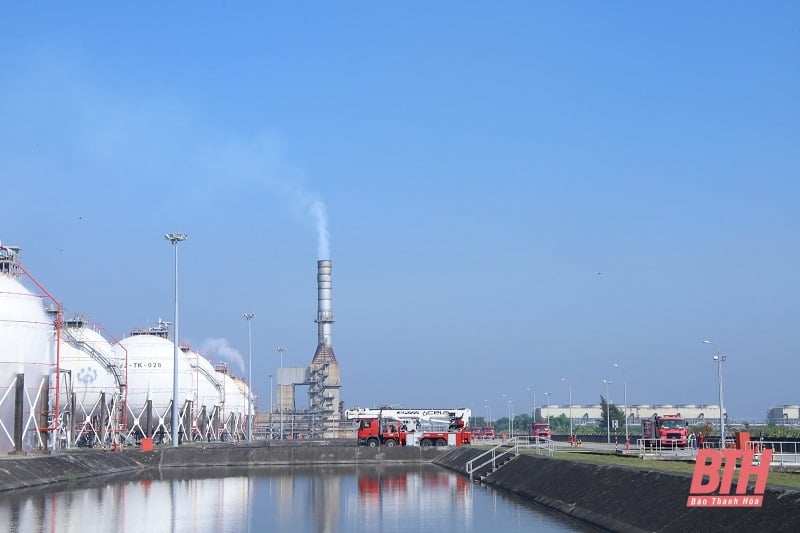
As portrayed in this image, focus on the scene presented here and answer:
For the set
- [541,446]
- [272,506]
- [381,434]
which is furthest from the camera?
[381,434]

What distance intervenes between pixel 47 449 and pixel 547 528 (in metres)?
41.8

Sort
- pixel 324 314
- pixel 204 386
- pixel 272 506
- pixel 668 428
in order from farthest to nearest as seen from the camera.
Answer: pixel 324 314 → pixel 204 386 → pixel 668 428 → pixel 272 506

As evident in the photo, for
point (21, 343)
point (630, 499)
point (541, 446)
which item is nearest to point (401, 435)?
point (541, 446)

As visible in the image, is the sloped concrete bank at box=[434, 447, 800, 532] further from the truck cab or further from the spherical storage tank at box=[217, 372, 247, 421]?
the spherical storage tank at box=[217, 372, 247, 421]

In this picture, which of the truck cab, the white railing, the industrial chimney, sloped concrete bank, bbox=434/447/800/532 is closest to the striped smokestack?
the industrial chimney

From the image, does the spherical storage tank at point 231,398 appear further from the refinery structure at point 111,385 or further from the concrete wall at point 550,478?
the concrete wall at point 550,478

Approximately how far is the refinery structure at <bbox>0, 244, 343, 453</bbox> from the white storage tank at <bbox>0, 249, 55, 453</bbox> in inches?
2.4

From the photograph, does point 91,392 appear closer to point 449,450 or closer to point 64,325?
point 64,325

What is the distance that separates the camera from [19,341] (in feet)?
195

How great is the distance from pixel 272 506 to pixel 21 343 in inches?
1075

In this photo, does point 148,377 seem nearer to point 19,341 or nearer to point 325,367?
point 19,341

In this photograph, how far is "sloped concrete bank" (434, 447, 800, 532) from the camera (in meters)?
22.7

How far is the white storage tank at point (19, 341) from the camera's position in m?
58.6

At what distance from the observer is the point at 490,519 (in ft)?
111
